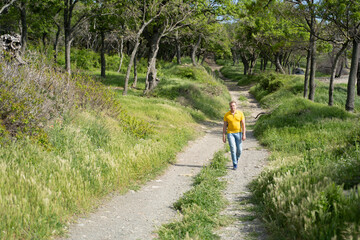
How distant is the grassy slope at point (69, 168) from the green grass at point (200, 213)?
152cm

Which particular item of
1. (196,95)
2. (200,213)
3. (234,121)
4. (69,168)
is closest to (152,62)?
(196,95)

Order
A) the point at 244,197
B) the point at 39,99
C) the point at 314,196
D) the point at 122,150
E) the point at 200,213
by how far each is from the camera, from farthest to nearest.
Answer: the point at 122,150 < the point at 39,99 < the point at 244,197 < the point at 200,213 < the point at 314,196

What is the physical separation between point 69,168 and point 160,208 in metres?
1.78

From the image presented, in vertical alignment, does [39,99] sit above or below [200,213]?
above

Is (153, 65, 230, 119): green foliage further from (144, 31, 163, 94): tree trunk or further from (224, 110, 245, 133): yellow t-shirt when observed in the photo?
(224, 110, 245, 133): yellow t-shirt

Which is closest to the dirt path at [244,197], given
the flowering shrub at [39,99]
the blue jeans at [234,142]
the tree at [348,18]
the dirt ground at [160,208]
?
the dirt ground at [160,208]

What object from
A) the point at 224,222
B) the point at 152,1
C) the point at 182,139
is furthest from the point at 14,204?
the point at 152,1

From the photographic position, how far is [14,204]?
467 centimetres

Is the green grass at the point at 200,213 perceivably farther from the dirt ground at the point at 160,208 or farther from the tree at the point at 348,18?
the tree at the point at 348,18

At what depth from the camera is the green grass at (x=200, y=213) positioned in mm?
4527

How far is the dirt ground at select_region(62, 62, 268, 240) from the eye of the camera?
15.7ft

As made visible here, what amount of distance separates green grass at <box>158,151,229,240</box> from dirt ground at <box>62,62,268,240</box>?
0.54 feet

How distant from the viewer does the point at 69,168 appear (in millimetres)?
5930

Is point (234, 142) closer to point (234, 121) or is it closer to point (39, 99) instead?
point (234, 121)
